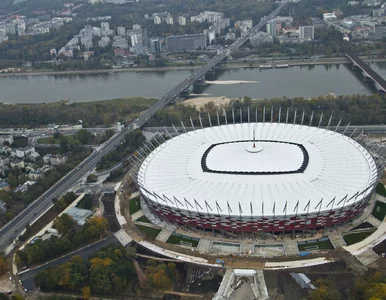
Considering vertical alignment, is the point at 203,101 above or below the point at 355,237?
above

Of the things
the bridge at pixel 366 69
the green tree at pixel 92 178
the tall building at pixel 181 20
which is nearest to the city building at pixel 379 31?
the bridge at pixel 366 69

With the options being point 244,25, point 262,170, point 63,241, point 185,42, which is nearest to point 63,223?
point 63,241

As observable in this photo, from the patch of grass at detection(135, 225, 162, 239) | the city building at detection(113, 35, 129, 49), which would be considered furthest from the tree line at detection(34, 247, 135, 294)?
the city building at detection(113, 35, 129, 49)

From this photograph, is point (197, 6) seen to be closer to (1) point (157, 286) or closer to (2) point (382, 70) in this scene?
(2) point (382, 70)

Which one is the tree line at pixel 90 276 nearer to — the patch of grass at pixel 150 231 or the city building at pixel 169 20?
the patch of grass at pixel 150 231

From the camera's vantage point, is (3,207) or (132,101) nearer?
(3,207)

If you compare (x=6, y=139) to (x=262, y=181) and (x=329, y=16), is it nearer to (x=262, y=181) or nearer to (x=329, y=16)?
(x=262, y=181)
